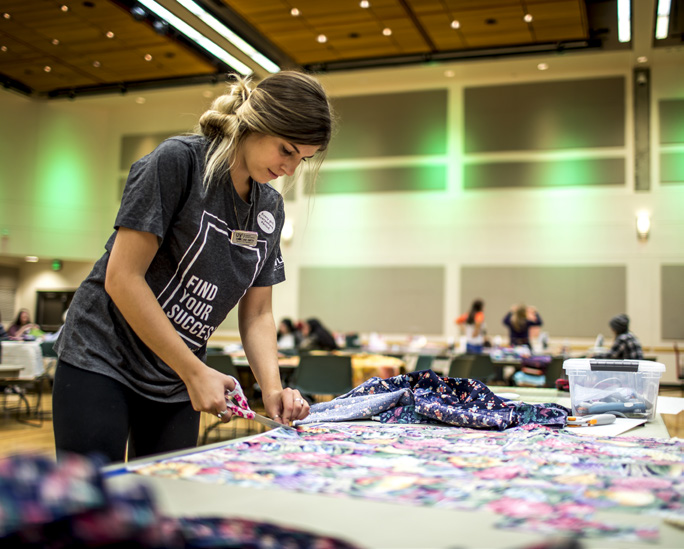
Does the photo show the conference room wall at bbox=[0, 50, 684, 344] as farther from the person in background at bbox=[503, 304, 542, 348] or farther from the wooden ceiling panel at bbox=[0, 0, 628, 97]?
the person in background at bbox=[503, 304, 542, 348]

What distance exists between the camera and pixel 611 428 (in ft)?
5.49

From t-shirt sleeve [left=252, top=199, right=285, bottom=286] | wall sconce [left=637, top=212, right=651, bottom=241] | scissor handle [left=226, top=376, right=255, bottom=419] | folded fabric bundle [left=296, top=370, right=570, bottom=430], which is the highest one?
wall sconce [left=637, top=212, right=651, bottom=241]

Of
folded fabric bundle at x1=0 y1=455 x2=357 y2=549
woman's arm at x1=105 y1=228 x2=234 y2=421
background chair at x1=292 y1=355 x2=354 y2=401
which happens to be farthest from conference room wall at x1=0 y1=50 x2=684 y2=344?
folded fabric bundle at x1=0 y1=455 x2=357 y2=549

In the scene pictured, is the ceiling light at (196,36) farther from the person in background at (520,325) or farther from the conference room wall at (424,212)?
the person in background at (520,325)

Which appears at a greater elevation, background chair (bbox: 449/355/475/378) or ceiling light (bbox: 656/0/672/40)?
ceiling light (bbox: 656/0/672/40)

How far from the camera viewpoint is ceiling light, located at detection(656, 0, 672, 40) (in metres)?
8.51

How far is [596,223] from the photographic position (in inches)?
415

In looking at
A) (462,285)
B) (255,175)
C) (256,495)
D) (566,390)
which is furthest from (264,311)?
(462,285)

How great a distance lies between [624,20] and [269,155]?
9092 millimetres

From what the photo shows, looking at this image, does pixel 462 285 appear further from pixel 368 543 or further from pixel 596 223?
pixel 368 543

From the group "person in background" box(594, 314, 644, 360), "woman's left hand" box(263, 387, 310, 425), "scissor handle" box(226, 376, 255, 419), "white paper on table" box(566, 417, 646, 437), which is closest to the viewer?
"scissor handle" box(226, 376, 255, 419)

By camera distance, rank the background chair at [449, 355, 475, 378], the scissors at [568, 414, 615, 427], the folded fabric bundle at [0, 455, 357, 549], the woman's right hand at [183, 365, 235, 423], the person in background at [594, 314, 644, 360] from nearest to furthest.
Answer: the folded fabric bundle at [0, 455, 357, 549] < the woman's right hand at [183, 365, 235, 423] < the scissors at [568, 414, 615, 427] < the background chair at [449, 355, 475, 378] < the person in background at [594, 314, 644, 360]

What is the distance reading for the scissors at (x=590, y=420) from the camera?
1.71 meters

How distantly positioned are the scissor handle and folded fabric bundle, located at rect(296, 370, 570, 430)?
298mm
